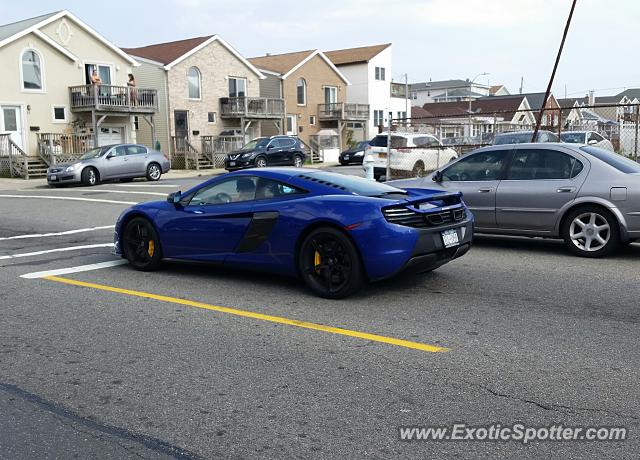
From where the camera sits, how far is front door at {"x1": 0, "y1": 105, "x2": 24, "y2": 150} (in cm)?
3084

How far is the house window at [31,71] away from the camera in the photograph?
31.9 m

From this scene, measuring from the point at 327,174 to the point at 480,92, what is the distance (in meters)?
112

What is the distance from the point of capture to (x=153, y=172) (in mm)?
27219

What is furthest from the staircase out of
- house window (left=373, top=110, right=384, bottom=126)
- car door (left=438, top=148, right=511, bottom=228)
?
house window (left=373, top=110, right=384, bottom=126)

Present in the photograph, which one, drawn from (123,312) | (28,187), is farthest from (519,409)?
(28,187)

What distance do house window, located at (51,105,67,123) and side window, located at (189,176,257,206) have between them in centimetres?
2783

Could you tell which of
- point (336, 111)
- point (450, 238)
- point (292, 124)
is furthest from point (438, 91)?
point (450, 238)

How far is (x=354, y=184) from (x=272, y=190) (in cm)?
91

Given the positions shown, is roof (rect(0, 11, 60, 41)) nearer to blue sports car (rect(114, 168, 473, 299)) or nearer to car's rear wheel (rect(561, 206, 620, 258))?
blue sports car (rect(114, 168, 473, 299))

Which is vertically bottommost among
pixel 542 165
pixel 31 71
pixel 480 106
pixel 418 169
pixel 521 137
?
pixel 418 169

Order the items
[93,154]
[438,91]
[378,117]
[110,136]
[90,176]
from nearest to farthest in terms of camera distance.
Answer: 1. [90,176]
2. [93,154]
3. [110,136]
4. [378,117]
5. [438,91]

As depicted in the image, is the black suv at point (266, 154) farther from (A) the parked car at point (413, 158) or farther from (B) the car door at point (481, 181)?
(B) the car door at point (481, 181)

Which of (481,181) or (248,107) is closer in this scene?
(481,181)

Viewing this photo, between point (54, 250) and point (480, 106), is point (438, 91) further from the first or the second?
point (54, 250)
